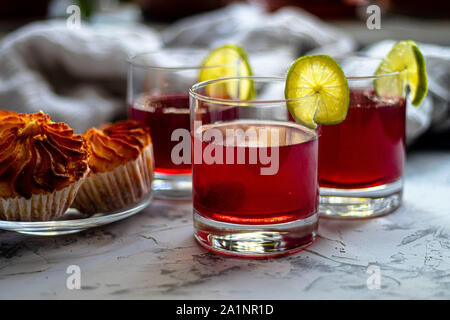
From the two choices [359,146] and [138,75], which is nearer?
[359,146]

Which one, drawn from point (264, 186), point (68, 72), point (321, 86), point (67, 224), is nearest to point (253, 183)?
point (264, 186)

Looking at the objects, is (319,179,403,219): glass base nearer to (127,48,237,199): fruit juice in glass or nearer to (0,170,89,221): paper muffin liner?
(127,48,237,199): fruit juice in glass

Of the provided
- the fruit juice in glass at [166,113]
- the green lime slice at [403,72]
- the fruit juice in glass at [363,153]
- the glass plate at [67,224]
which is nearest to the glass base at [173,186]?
the fruit juice in glass at [166,113]

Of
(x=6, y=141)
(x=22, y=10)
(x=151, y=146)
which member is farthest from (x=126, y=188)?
(x=22, y=10)

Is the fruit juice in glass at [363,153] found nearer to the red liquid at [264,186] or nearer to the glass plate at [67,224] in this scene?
the red liquid at [264,186]

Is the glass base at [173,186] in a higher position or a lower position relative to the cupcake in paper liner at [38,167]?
lower

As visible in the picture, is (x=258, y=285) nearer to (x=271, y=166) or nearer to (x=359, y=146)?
(x=271, y=166)
